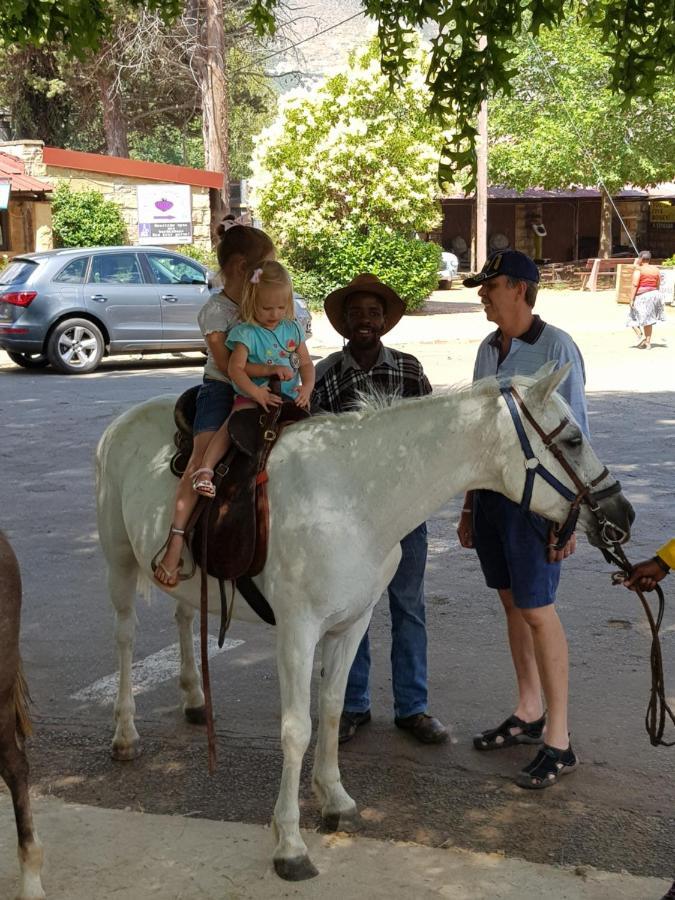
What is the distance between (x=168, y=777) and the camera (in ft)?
15.3

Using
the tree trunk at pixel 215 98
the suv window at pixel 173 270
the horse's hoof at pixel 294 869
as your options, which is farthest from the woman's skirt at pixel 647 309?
the horse's hoof at pixel 294 869

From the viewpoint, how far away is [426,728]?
4922 mm

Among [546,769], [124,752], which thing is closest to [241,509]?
[124,752]

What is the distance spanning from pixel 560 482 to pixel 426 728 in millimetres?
1625

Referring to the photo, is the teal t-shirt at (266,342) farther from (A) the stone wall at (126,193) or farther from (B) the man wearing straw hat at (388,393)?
(A) the stone wall at (126,193)

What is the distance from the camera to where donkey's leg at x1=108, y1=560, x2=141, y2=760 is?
4.86 meters

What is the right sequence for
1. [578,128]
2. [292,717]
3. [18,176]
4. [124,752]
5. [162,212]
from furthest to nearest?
[578,128]
[162,212]
[18,176]
[124,752]
[292,717]

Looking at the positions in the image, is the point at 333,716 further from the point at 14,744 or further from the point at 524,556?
the point at 14,744

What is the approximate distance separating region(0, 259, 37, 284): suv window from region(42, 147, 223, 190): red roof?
8657 millimetres

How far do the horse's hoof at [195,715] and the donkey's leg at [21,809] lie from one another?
5.13 ft

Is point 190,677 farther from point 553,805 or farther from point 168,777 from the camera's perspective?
point 553,805

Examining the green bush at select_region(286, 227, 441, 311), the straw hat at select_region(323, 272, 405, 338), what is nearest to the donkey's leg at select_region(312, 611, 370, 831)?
the straw hat at select_region(323, 272, 405, 338)

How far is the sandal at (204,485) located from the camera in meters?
4.09

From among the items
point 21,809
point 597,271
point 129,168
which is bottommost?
point 21,809
